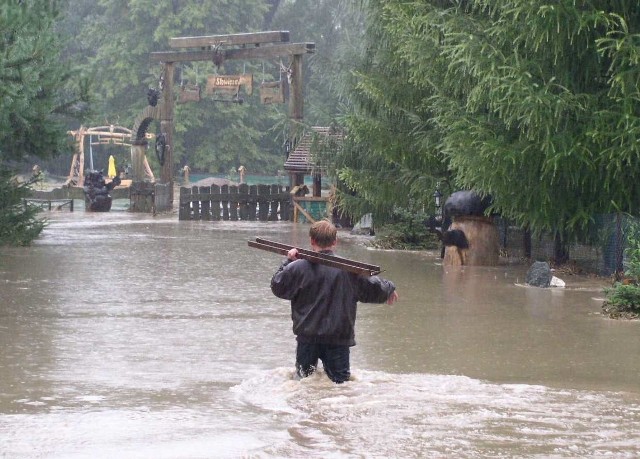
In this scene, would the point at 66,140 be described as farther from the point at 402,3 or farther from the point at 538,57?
the point at 538,57

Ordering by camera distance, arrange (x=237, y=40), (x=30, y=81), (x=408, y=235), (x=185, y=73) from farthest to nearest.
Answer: (x=185, y=73) → (x=237, y=40) → (x=408, y=235) → (x=30, y=81)

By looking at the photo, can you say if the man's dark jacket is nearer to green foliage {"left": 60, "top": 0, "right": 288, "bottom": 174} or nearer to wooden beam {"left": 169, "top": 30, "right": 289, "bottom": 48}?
wooden beam {"left": 169, "top": 30, "right": 289, "bottom": 48}

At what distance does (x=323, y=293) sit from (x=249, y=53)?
3087cm

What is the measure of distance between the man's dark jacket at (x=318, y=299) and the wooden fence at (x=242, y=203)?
28.3 metres

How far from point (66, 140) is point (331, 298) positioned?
1535cm

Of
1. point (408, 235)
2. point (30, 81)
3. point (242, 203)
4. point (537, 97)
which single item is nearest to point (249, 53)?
point (242, 203)

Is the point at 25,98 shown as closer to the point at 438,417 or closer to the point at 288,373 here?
the point at 288,373

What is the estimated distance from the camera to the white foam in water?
7.80m

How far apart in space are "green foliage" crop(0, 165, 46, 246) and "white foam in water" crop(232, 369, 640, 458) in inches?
590

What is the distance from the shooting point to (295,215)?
36.8 meters

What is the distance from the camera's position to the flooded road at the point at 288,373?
26.3 feet

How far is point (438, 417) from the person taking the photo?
8711 mm

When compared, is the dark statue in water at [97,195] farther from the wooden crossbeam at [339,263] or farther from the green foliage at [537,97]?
the wooden crossbeam at [339,263]

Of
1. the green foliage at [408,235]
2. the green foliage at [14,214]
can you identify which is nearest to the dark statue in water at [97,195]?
the green foliage at [14,214]
